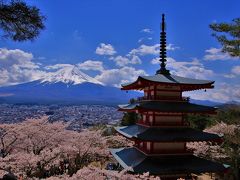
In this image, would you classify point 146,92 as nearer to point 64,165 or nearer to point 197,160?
point 197,160

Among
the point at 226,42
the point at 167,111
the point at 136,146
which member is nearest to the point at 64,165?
the point at 136,146

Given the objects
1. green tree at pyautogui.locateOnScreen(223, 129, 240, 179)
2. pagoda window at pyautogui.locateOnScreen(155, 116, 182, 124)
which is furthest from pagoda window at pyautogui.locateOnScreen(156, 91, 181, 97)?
green tree at pyautogui.locateOnScreen(223, 129, 240, 179)

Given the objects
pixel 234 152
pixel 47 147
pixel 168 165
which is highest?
pixel 168 165

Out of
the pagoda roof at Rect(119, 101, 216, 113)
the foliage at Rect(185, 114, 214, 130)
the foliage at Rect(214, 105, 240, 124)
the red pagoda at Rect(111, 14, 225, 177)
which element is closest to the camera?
the red pagoda at Rect(111, 14, 225, 177)

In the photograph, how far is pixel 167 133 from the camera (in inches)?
663

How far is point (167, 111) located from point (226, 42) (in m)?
4.36

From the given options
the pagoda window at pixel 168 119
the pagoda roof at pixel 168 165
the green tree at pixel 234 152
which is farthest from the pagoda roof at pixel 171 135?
the green tree at pixel 234 152

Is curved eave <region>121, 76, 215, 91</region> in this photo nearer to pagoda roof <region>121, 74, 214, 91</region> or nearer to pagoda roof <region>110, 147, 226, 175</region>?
pagoda roof <region>121, 74, 214, 91</region>

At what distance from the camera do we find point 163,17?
777 inches

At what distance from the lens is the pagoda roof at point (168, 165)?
15.6 m

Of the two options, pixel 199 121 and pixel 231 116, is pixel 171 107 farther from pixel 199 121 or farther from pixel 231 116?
pixel 199 121

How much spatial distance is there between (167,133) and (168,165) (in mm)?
1625

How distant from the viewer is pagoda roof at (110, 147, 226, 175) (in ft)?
51.1

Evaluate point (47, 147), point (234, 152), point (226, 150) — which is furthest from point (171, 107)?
point (47, 147)
